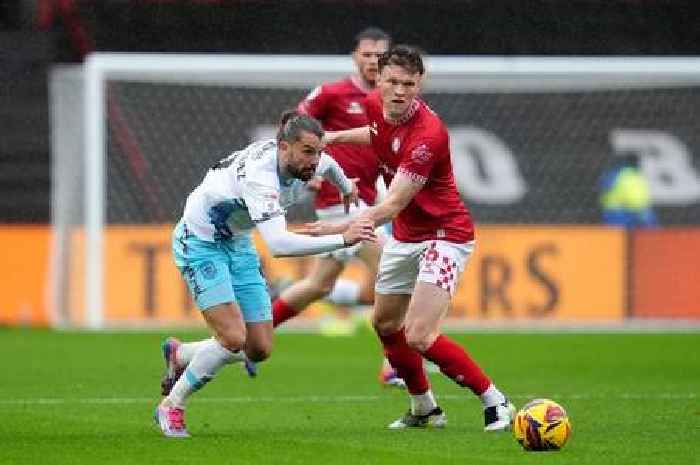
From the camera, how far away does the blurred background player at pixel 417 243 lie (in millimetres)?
9094

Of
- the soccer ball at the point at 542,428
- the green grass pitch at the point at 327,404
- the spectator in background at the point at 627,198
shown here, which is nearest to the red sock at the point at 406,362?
the green grass pitch at the point at 327,404

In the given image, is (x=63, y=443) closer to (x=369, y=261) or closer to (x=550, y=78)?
(x=369, y=261)

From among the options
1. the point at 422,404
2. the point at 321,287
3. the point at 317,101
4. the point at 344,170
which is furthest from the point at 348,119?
the point at 422,404

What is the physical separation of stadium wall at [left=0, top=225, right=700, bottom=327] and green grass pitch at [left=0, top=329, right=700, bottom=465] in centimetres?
108

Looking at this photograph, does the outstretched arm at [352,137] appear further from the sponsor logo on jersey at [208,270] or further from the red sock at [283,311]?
the red sock at [283,311]

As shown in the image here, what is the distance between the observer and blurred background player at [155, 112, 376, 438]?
8703 mm

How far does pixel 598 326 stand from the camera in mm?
18734

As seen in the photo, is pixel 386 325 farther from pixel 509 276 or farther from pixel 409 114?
pixel 509 276

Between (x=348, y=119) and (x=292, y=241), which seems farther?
(x=348, y=119)

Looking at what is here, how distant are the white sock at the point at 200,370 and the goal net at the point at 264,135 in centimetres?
842

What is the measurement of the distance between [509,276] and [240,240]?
9466 millimetres

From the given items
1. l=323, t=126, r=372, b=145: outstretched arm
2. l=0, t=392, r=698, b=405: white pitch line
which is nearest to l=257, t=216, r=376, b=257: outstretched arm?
l=323, t=126, r=372, b=145: outstretched arm

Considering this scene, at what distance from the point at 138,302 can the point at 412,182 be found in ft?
30.8

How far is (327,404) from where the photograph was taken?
10859mm
